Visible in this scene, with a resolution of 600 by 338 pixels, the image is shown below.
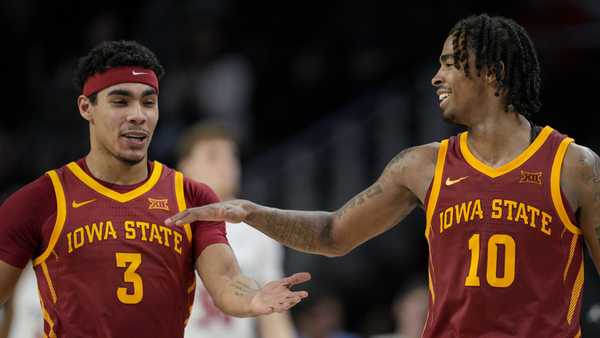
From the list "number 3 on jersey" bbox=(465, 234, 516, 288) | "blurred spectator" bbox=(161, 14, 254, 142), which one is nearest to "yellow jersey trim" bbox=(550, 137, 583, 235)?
"number 3 on jersey" bbox=(465, 234, 516, 288)

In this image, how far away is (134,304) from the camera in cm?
622

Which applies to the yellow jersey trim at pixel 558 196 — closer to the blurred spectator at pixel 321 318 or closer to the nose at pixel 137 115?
the nose at pixel 137 115

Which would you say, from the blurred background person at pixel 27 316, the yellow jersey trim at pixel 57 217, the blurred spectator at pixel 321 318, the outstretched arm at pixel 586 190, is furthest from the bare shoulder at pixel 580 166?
the blurred spectator at pixel 321 318

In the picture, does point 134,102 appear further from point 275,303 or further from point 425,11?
point 425,11

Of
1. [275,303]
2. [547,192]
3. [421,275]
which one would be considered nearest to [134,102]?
[275,303]

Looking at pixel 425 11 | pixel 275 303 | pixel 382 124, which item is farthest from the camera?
pixel 425 11

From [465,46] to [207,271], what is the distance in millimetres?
1636

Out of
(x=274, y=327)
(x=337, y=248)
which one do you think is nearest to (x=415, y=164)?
(x=337, y=248)

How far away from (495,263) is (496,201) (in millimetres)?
294

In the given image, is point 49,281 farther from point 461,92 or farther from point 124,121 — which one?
point 461,92

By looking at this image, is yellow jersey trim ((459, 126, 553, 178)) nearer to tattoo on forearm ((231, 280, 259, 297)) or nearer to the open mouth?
tattoo on forearm ((231, 280, 259, 297))

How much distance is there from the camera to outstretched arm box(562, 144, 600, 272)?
6.14 metres

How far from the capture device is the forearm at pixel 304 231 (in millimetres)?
6777

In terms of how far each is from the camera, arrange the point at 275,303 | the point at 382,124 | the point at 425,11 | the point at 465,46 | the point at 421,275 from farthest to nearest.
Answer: the point at 425,11, the point at 382,124, the point at 421,275, the point at 465,46, the point at 275,303
